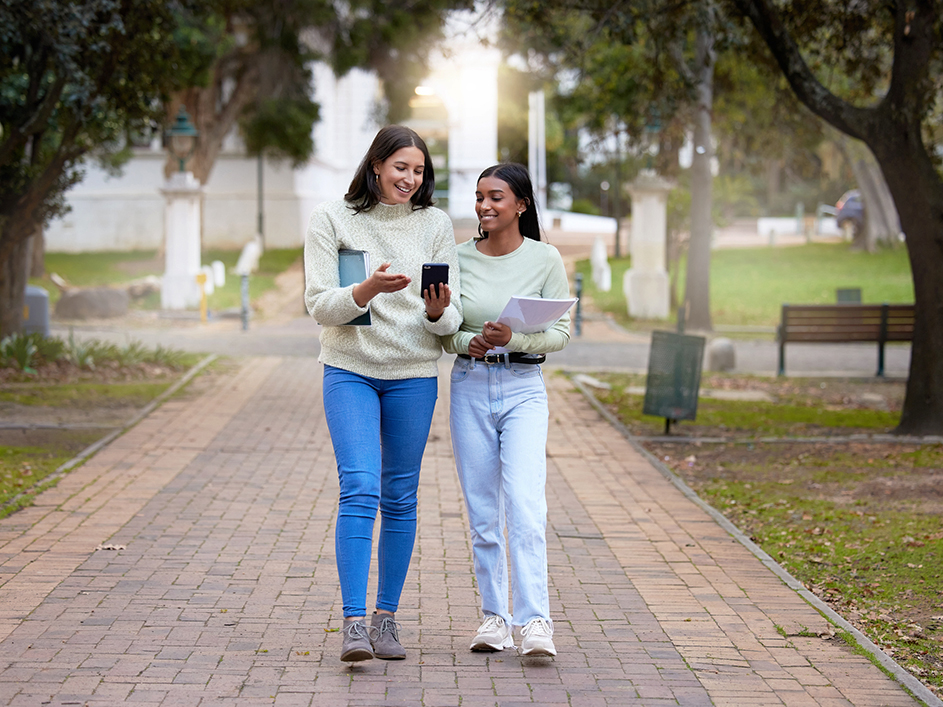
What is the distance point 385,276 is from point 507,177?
0.74 meters

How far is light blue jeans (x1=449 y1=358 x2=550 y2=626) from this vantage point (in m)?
4.39

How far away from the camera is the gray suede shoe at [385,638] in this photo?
175 inches

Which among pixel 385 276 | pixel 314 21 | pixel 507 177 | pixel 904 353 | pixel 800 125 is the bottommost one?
pixel 904 353

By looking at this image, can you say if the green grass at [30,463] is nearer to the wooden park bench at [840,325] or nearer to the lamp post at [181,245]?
the wooden park bench at [840,325]

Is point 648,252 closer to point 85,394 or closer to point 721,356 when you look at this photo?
point 721,356

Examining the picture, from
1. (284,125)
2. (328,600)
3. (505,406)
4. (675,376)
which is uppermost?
(284,125)

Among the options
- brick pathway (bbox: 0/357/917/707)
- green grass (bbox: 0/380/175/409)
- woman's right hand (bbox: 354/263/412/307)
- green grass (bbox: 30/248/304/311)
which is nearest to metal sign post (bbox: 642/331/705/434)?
brick pathway (bbox: 0/357/917/707)

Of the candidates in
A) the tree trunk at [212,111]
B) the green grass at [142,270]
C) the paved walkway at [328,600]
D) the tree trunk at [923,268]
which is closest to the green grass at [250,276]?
the green grass at [142,270]

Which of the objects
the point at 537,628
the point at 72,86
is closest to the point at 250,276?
the point at 72,86

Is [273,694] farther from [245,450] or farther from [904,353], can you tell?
[904,353]

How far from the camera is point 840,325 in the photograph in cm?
1505

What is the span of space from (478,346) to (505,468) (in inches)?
18.9

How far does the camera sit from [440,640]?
4.78 m

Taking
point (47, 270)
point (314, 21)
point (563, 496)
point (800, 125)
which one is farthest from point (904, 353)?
point (47, 270)
